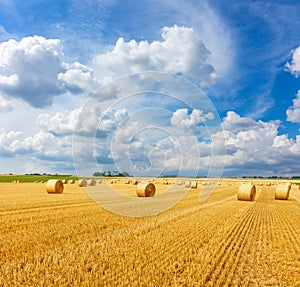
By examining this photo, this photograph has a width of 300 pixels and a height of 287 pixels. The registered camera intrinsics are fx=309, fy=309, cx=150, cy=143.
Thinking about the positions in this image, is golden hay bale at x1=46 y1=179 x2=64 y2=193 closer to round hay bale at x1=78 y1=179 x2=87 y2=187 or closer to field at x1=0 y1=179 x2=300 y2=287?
round hay bale at x1=78 y1=179 x2=87 y2=187

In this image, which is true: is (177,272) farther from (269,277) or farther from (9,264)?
(9,264)

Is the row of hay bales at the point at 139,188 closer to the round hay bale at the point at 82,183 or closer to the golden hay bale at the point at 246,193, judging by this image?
the golden hay bale at the point at 246,193

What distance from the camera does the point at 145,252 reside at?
7.89m

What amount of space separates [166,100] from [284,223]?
11844mm

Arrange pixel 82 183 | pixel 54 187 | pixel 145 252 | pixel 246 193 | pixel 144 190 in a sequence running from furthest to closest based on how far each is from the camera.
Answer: pixel 82 183
pixel 54 187
pixel 144 190
pixel 246 193
pixel 145 252

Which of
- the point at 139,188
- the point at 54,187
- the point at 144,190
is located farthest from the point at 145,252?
the point at 54,187

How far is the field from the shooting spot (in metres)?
6.13

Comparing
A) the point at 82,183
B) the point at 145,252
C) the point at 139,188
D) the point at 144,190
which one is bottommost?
the point at 145,252

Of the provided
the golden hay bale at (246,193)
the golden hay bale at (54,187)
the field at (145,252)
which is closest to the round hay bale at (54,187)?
the golden hay bale at (54,187)

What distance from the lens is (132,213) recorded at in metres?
14.9

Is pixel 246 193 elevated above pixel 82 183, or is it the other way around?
pixel 246 193

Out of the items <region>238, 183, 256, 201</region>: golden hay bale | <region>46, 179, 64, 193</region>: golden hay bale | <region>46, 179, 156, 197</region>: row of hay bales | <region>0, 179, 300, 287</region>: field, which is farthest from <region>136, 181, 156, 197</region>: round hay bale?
<region>0, 179, 300, 287</region>: field

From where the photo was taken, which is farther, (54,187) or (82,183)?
(82,183)

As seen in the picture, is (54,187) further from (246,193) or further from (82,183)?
(246,193)
